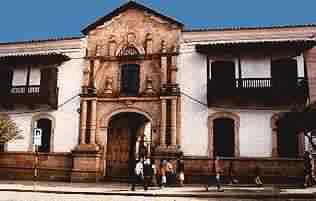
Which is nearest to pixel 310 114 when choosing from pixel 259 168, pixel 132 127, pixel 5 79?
pixel 259 168

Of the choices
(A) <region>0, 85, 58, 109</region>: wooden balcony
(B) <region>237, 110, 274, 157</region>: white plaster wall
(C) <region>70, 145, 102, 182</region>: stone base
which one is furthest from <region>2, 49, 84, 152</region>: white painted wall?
(B) <region>237, 110, 274, 157</region>: white plaster wall

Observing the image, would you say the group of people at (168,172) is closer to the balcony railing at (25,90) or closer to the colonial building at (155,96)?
the colonial building at (155,96)

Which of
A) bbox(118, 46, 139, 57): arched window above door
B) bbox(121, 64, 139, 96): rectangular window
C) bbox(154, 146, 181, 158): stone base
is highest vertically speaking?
bbox(118, 46, 139, 57): arched window above door

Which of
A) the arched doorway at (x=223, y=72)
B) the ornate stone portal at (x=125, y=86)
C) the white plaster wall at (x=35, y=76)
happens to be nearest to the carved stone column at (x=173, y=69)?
the ornate stone portal at (x=125, y=86)

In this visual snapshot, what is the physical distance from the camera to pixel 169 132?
2203 centimetres

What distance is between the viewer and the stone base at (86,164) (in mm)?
22125

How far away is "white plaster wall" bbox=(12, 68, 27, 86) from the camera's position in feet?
80.7

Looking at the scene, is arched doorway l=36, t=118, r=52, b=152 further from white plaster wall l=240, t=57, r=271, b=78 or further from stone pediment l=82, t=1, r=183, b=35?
white plaster wall l=240, t=57, r=271, b=78

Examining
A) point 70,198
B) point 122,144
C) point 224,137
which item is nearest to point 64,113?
point 122,144

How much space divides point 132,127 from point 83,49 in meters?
5.63

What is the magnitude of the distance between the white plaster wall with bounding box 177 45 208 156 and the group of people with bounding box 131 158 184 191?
4.71 feet

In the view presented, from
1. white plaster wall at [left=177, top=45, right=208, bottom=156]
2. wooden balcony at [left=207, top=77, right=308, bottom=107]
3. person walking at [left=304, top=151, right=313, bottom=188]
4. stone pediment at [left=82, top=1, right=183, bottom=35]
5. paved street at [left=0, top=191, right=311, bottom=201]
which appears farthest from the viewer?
stone pediment at [left=82, top=1, right=183, bottom=35]

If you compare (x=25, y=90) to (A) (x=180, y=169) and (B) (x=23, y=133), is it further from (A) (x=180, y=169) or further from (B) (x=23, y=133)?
(A) (x=180, y=169)

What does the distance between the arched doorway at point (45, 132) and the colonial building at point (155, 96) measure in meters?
0.06
